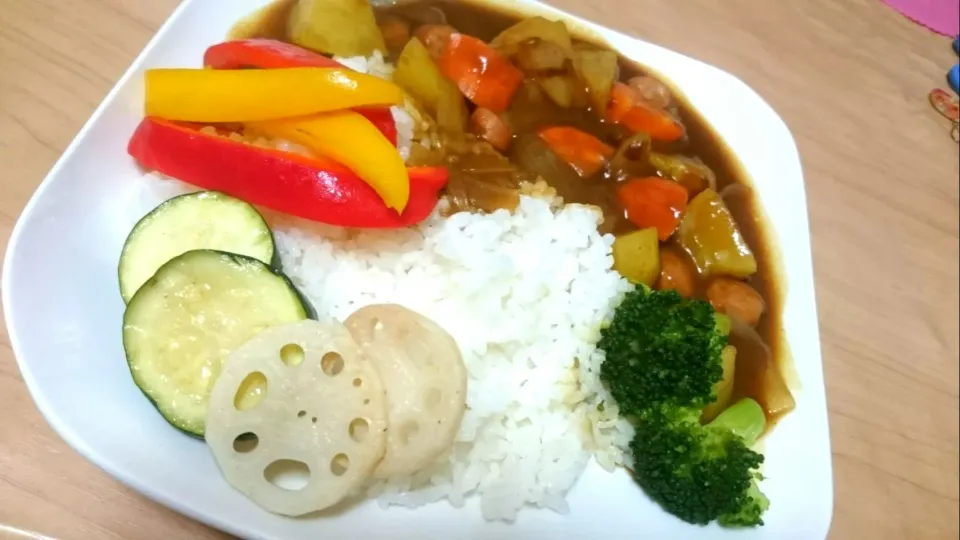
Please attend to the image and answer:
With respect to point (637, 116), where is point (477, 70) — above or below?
above

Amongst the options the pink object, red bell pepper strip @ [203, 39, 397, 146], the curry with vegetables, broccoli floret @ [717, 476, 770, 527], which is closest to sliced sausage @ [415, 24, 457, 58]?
the curry with vegetables

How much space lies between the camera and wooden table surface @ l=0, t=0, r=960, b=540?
1901 mm

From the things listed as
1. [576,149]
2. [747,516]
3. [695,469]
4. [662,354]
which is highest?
[576,149]

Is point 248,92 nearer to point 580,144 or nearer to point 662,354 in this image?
point 580,144

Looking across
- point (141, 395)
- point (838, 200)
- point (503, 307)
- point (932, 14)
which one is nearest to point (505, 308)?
point (503, 307)

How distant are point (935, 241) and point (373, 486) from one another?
2983mm

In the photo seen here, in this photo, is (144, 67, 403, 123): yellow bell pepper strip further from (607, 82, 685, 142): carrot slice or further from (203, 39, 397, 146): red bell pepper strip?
(607, 82, 685, 142): carrot slice

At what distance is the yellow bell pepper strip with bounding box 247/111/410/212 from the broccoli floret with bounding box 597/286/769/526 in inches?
34.2

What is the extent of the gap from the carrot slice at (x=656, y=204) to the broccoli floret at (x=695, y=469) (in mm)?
808

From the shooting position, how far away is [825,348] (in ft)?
9.43

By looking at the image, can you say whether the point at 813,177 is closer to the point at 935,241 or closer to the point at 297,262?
the point at 935,241

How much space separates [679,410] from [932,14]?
3.18m

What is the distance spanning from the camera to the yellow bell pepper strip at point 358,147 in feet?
6.80

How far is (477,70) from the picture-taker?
107 inches
